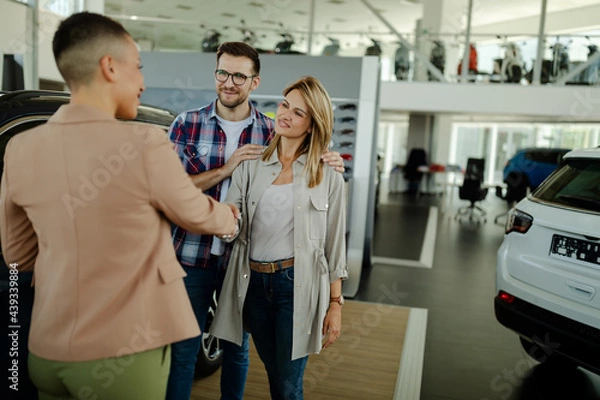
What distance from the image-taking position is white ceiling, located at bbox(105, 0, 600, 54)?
42.7ft

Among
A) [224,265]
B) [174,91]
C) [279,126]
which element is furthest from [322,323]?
[174,91]

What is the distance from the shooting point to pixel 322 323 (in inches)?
74.6

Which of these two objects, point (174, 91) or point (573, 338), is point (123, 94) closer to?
point (573, 338)

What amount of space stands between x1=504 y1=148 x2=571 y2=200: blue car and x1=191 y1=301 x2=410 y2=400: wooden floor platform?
31.4ft

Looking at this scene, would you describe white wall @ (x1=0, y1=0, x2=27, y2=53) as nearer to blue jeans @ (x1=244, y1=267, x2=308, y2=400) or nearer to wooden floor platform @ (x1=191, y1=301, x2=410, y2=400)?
wooden floor platform @ (x1=191, y1=301, x2=410, y2=400)

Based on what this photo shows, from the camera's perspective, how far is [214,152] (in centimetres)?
205

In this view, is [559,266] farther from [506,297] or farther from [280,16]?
[280,16]

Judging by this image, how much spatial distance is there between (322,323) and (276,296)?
0.19 metres

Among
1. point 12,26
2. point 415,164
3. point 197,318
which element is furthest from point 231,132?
point 415,164

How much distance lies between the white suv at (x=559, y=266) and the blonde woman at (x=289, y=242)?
137 cm

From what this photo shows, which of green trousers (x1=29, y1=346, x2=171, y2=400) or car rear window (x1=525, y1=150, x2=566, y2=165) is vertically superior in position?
car rear window (x1=525, y1=150, x2=566, y2=165)

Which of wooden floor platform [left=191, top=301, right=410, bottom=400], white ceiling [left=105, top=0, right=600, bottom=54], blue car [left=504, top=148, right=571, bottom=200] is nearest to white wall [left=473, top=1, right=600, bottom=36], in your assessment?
white ceiling [left=105, top=0, right=600, bottom=54]

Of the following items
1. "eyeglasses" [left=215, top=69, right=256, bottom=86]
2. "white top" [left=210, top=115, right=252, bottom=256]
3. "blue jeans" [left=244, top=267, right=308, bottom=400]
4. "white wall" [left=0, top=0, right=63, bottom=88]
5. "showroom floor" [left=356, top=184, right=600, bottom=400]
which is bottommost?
"showroom floor" [left=356, top=184, right=600, bottom=400]

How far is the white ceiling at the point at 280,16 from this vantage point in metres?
13.0
